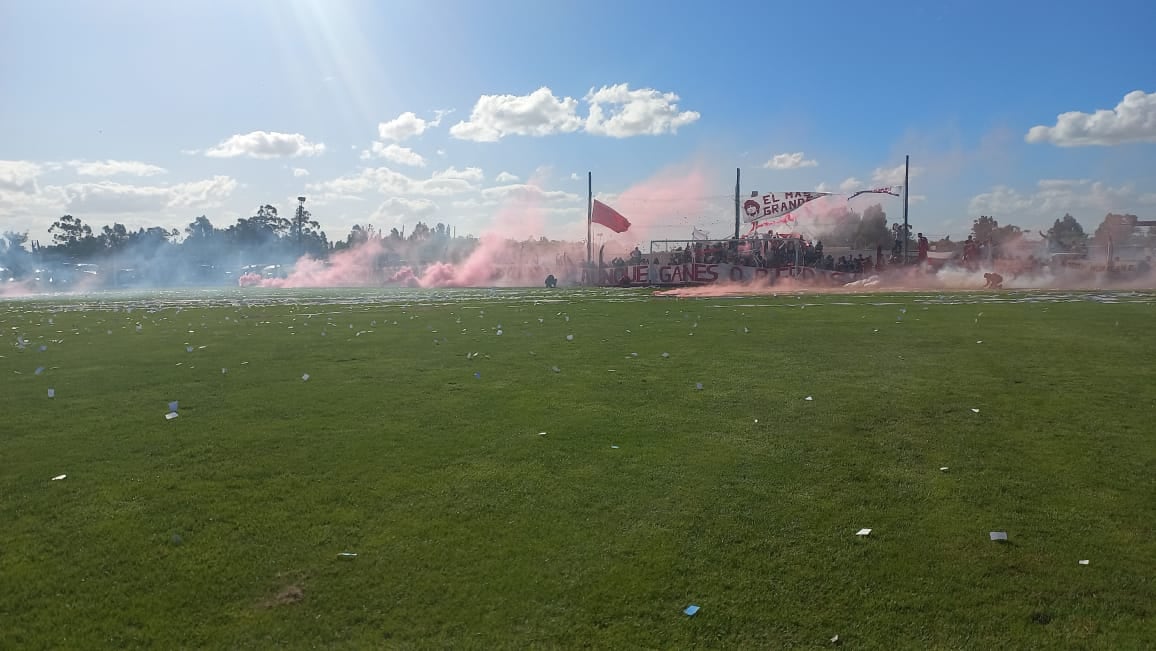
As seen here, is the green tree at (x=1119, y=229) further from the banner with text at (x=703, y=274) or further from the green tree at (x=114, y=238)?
the green tree at (x=114, y=238)

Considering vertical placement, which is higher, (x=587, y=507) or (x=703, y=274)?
(x=703, y=274)

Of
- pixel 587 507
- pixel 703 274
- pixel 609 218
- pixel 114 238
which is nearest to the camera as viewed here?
pixel 587 507

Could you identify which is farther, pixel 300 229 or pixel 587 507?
pixel 300 229

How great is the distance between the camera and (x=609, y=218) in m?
54.2

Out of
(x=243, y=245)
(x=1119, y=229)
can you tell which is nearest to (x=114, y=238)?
(x=243, y=245)

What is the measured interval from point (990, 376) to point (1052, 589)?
551 centimetres

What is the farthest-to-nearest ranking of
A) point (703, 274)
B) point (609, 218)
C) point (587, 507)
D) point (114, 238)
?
point (114, 238), point (609, 218), point (703, 274), point (587, 507)

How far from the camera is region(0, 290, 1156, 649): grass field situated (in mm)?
3107

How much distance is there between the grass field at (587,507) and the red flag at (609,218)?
4560cm

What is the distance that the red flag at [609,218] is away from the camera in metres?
54.0

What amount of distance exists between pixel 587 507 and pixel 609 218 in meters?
50.7

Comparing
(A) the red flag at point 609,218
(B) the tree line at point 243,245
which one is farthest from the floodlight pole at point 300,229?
(A) the red flag at point 609,218

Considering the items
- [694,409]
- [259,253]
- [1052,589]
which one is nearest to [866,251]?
[694,409]

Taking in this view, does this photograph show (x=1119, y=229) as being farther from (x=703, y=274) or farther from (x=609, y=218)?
(x=609, y=218)
